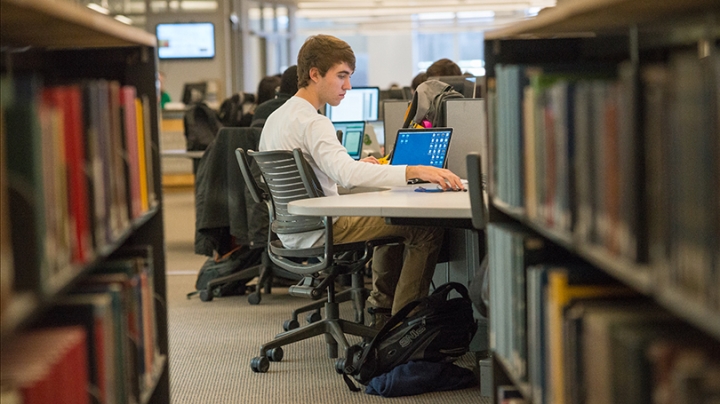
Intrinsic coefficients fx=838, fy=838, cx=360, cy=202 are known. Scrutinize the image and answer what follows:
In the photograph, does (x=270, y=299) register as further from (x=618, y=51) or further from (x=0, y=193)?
(x=0, y=193)

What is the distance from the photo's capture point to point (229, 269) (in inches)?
176

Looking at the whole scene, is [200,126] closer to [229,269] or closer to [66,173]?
[229,269]

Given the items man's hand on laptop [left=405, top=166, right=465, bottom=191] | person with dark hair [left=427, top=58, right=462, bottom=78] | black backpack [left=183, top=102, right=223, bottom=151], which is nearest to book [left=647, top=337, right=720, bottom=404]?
man's hand on laptop [left=405, top=166, right=465, bottom=191]

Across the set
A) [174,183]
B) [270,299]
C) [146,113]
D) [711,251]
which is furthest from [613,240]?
[174,183]

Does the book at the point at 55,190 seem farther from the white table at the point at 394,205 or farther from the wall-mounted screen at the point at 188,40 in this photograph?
the wall-mounted screen at the point at 188,40

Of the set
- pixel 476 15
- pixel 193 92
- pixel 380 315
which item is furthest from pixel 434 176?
pixel 476 15

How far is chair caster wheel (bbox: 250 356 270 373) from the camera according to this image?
3090 mm

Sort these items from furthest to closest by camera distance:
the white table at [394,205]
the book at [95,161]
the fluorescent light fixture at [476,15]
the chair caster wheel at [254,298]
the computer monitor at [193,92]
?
the fluorescent light fixture at [476,15] < the computer monitor at [193,92] < the chair caster wheel at [254,298] < the white table at [394,205] < the book at [95,161]

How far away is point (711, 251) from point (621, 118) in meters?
0.25

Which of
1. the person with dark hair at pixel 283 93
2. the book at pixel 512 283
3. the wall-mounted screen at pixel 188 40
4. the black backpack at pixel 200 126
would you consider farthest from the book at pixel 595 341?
the wall-mounted screen at pixel 188 40

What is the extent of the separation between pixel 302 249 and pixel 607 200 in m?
1.92

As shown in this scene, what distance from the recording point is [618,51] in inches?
66.3

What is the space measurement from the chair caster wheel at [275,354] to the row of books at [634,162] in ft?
5.93

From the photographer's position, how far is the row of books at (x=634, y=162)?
871mm
